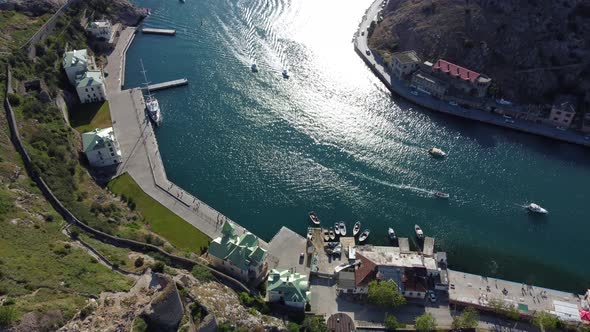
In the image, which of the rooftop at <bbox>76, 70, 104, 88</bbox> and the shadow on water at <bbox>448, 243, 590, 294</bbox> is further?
the rooftop at <bbox>76, 70, 104, 88</bbox>

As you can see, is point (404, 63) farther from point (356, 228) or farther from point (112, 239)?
point (112, 239)

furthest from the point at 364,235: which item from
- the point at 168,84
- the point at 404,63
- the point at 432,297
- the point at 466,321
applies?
the point at 168,84

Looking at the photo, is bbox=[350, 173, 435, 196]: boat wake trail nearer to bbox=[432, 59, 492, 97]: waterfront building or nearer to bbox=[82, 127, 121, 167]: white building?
→ bbox=[432, 59, 492, 97]: waterfront building

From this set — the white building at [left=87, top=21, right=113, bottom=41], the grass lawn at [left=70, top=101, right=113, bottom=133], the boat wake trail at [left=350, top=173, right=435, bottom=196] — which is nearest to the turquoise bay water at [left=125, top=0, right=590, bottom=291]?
the boat wake trail at [left=350, top=173, right=435, bottom=196]

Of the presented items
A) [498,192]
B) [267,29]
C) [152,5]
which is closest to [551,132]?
[498,192]

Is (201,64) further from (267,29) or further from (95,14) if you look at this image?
(95,14)

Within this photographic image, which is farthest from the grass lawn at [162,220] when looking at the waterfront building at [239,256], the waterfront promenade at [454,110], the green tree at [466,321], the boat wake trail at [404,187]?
the waterfront promenade at [454,110]
